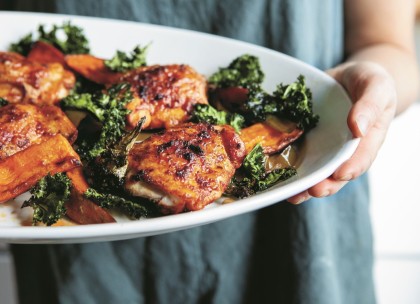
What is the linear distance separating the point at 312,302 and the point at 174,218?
118 centimetres

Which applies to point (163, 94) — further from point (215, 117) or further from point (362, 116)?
point (362, 116)

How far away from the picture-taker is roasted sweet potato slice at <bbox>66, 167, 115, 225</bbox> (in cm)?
112

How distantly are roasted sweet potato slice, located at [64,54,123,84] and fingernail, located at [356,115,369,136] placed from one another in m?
0.72

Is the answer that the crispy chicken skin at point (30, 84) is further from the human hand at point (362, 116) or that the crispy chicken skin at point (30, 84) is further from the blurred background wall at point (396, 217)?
the blurred background wall at point (396, 217)

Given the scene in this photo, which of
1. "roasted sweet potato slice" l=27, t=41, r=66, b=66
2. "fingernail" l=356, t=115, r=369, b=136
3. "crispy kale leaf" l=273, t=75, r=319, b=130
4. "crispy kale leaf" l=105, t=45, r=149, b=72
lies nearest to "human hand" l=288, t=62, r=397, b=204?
"fingernail" l=356, t=115, r=369, b=136

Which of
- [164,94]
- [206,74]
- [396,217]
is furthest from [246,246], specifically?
[396,217]

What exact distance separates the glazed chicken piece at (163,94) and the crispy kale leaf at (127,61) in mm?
58

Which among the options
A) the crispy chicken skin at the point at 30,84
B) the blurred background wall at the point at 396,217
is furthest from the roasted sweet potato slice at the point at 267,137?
the blurred background wall at the point at 396,217

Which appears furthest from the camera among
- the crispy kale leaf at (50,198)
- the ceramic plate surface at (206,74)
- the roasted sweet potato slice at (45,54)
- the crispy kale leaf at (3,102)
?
the roasted sweet potato slice at (45,54)

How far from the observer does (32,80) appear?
155 cm

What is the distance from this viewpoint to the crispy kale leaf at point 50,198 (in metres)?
1.12

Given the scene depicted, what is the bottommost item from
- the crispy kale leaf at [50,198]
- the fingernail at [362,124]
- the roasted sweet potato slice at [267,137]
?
the roasted sweet potato slice at [267,137]

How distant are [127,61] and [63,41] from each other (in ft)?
0.90

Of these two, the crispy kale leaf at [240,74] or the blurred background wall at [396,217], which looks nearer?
the crispy kale leaf at [240,74]
